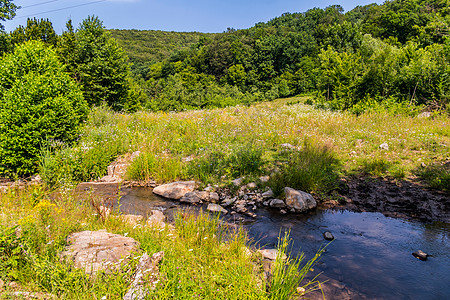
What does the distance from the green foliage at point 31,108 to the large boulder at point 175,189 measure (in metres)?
3.48

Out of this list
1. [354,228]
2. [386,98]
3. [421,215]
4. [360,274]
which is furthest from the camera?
[386,98]

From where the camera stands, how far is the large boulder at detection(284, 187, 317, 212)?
6.10 meters

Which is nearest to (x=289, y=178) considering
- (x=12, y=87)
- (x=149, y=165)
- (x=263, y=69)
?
(x=149, y=165)

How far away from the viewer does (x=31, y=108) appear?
7145mm

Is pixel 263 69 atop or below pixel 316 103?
atop

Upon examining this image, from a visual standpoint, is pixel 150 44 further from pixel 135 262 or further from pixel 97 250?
pixel 135 262

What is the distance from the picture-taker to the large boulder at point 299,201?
6.10m

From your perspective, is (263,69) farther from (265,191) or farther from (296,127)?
(265,191)

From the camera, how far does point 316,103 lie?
745 inches

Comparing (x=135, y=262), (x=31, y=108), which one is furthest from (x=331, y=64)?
(x=135, y=262)

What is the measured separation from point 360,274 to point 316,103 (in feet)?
54.1

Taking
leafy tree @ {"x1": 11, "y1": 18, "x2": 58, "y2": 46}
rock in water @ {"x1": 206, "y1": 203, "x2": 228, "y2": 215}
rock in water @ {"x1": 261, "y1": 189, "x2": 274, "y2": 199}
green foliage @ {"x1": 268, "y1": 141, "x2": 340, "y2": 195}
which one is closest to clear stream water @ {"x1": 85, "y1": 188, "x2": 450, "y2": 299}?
rock in water @ {"x1": 261, "y1": 189, "x2": 274, "y2": 199}

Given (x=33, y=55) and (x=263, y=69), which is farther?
(x=263, y=69)

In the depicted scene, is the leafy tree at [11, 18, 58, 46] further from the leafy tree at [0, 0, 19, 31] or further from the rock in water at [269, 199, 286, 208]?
the rock in water at [269, 199, 286, 208]
